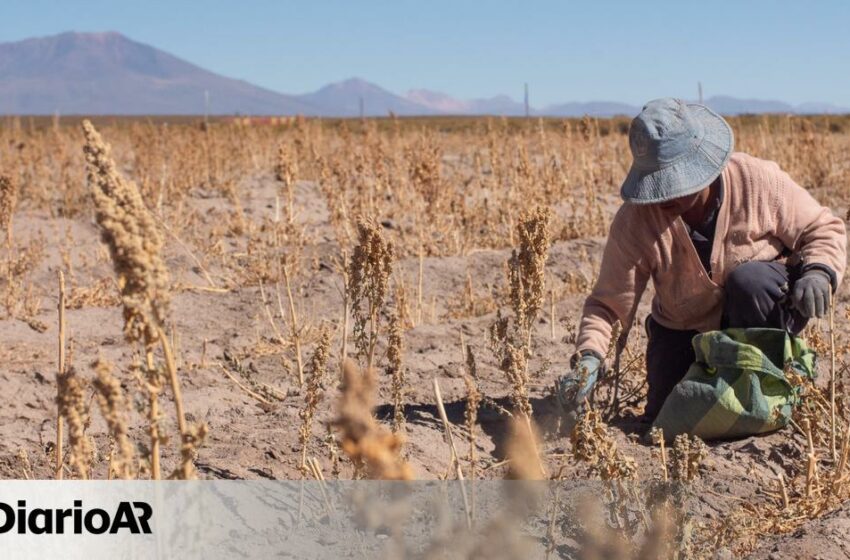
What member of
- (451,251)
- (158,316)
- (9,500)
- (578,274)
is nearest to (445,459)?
(9,500)

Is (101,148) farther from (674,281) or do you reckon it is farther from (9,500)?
(674,281)

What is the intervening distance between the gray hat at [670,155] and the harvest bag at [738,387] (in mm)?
455

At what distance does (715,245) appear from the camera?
133 inches

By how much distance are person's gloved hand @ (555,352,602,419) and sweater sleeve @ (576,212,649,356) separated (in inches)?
4.5

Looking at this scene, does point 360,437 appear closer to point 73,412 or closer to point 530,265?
point 73,412

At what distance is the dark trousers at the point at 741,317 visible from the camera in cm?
324

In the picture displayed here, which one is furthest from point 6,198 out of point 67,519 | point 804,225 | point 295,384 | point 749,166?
point 804,225

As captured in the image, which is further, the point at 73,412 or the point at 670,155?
the point at 670,155

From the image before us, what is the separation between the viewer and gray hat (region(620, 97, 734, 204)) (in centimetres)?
316

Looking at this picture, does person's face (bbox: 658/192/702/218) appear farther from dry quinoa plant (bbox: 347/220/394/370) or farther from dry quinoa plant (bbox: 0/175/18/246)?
dry quinoa plant (bbox: 0/175/18/246)

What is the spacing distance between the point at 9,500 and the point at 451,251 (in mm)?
4115

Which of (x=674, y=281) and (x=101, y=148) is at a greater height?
(x=101, y=148)

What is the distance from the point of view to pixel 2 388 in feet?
13.2

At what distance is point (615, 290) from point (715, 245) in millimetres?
338
